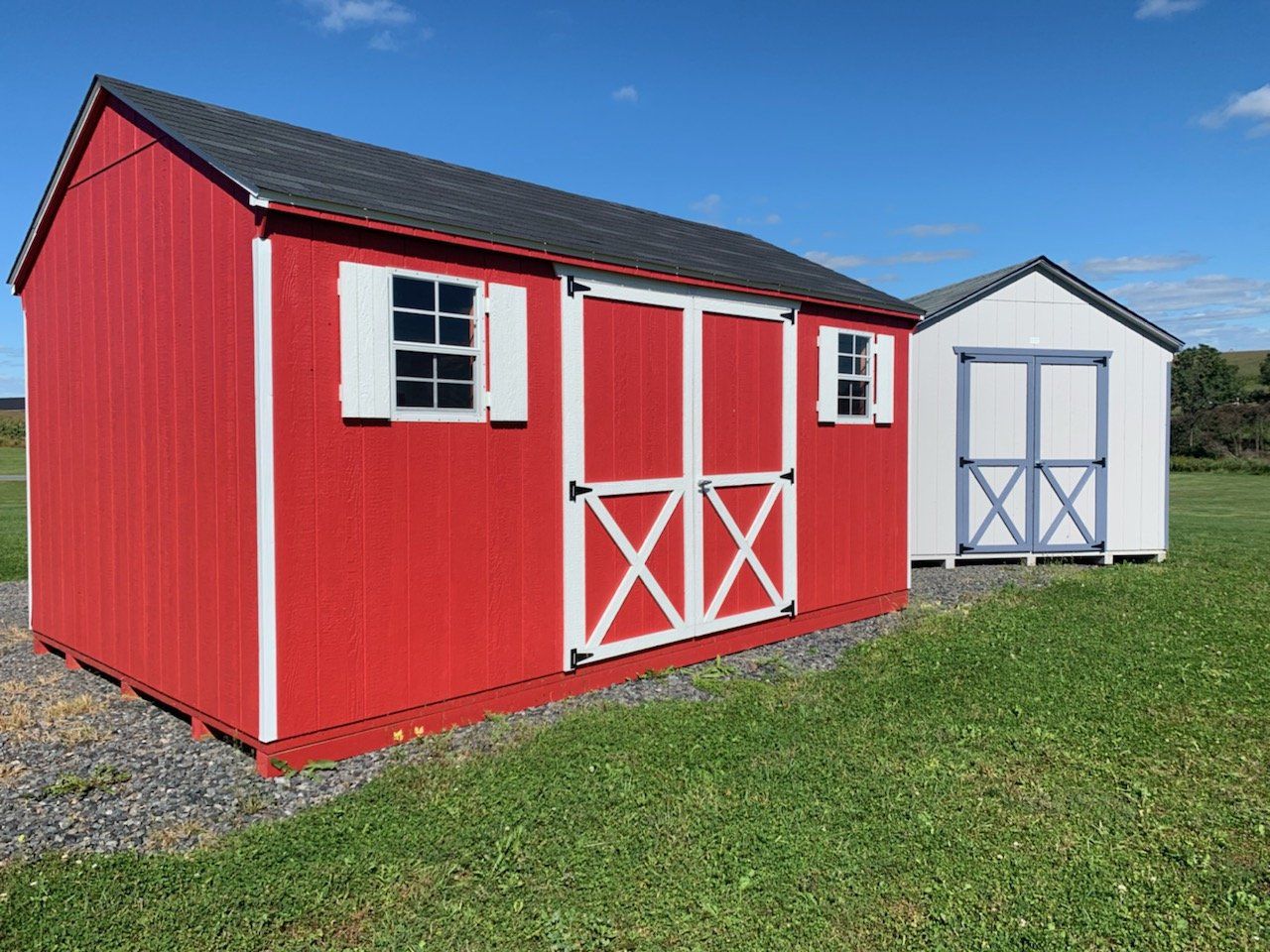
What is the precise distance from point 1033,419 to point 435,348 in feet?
28.4

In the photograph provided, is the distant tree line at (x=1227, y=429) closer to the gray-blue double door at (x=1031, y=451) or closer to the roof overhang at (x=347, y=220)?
the gray-blue double door at (x=1031, y=451)

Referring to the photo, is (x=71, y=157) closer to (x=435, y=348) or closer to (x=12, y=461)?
(x=435, y=348)

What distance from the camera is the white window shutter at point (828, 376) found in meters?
7.75

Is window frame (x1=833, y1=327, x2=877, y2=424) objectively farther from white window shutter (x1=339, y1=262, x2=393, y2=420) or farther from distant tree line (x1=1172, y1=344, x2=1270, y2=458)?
distant tree line (x1=1172, y1=344, x2=1270, y2=458)

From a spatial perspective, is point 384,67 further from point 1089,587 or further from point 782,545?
point 1089,587

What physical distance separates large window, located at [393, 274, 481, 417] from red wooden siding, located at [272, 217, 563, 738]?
0.42 feet

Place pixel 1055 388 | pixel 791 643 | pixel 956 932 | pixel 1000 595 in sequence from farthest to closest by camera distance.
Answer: pixel 1055 388, pixel 1000 595, pixel 791 643, pixel 956 932

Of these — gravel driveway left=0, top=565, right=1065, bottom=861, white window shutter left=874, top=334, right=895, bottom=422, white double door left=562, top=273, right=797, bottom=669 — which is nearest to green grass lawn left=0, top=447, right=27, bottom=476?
gravel driveway left=0, top=565, right=1065, bottom=861

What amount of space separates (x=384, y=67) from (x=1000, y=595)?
894cm

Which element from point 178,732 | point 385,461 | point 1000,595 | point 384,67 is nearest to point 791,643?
point 1000,595

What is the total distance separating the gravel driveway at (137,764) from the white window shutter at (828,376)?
2.26m

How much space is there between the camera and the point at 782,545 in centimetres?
745

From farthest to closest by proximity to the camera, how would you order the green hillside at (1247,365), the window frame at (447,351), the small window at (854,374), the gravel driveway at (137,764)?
the green hillside at (1247,365), the small window at (854,374), the window frame at (447,351), the gravel driveway at (137,764)

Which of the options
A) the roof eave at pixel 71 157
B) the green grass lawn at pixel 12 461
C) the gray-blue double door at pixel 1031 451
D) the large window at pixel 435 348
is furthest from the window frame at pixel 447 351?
the green grass lawn at pixel 12 461
